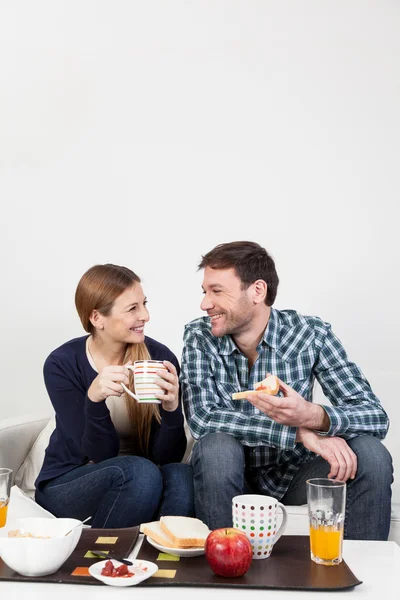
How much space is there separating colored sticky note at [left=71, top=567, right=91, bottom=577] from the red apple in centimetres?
23

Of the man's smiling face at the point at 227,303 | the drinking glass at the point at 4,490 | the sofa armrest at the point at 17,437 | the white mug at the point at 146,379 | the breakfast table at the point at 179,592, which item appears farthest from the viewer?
the sofa armrest at the point at 17,437

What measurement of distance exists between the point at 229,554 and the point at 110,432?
853mm

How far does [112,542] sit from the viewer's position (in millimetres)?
1609

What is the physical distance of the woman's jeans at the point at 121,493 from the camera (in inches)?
84.2

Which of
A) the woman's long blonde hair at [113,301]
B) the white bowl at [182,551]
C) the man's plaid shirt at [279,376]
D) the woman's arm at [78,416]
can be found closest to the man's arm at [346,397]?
the man's plaid shirt at [279,376]

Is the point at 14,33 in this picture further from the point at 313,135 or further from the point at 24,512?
the point at 24,512

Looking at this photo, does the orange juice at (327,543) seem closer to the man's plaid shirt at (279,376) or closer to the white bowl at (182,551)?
the white bowl at (182,551)

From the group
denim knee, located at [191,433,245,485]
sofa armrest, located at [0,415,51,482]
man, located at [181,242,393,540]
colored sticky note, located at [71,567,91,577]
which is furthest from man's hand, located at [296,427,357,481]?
sofa armrest, located at [0,415,51,482]

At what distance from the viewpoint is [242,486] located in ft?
6.84

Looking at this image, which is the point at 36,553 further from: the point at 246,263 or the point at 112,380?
the point at 246,263

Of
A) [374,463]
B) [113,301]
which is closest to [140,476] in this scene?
[113,301]

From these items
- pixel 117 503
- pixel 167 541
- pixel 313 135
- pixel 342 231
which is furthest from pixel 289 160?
pixel 167 541

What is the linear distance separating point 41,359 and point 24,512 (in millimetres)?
1305

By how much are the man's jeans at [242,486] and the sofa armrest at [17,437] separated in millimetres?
798
